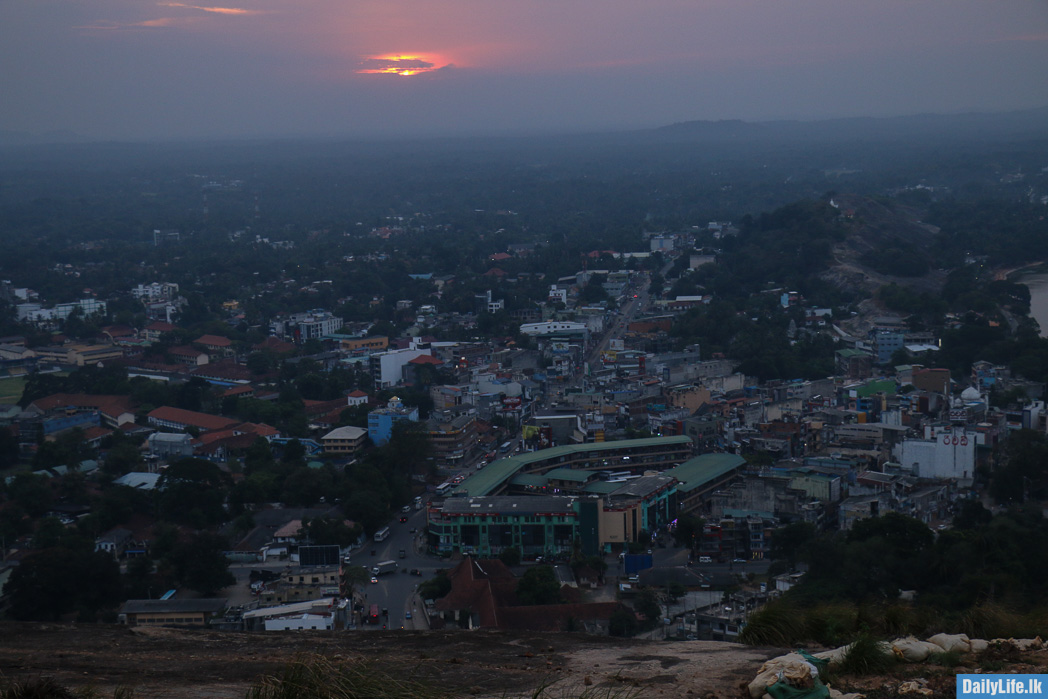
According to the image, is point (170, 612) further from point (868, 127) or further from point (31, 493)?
point (868, 127)

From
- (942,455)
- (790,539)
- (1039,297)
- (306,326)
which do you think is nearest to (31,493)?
(790,539)

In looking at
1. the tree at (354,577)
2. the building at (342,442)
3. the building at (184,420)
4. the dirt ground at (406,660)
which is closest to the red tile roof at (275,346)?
the building at (184,420)

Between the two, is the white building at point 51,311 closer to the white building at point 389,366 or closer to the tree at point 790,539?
the white building at point 389,366

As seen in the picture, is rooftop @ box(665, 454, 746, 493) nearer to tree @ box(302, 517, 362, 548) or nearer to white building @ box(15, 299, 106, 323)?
tree @ box(302, 517, 362, 548)

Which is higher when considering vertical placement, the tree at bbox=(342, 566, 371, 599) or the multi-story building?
the multi-story building

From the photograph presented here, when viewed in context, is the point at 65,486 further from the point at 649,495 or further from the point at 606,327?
the point at 606,327

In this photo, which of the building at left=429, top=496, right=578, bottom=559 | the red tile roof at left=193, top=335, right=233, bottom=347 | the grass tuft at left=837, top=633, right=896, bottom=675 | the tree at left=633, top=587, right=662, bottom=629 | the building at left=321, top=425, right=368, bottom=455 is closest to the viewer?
the grass tuft at left=837, top=633, right=896, bottom=675

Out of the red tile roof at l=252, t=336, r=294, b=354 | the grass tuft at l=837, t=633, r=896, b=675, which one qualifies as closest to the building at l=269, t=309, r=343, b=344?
the red tile roof at l=252, t=336, r=294, b=354
